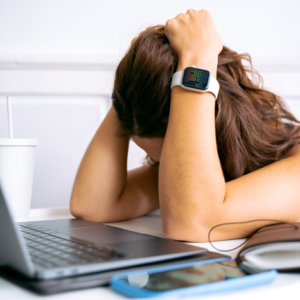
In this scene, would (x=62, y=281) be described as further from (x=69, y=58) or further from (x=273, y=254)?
(x=69, y=58)

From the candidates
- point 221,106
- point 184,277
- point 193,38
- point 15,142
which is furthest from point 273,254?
point 15,142

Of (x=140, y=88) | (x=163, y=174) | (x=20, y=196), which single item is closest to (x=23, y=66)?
(x=20, y=196)

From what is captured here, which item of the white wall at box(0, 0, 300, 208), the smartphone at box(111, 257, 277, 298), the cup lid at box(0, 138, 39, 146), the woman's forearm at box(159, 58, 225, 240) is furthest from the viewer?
the white wall at box(0, 0, 300, 208)

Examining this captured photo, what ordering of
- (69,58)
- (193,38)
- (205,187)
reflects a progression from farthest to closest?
(69,58)
(193,38)
(205,187)

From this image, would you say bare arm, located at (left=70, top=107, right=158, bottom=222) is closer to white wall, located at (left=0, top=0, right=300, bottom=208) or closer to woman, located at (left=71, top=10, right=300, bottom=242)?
woman, located at (left=71, top=10, right=300, bottom=242)

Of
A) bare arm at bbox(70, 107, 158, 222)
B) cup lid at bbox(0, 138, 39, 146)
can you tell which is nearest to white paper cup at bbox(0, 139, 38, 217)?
cup lid at bbox(0, 138, 39, 146)

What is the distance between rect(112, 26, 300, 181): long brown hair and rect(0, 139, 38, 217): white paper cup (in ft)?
0.85

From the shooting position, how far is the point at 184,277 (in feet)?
1.02

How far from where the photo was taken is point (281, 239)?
36cm

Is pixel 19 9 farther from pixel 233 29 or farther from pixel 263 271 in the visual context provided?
pixel 263 271

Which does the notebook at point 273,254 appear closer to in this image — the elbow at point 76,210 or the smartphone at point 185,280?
the smartphone at point 185,280

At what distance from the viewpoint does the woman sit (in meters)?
0.53

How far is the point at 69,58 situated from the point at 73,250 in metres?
0.94

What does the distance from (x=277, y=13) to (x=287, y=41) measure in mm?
121
